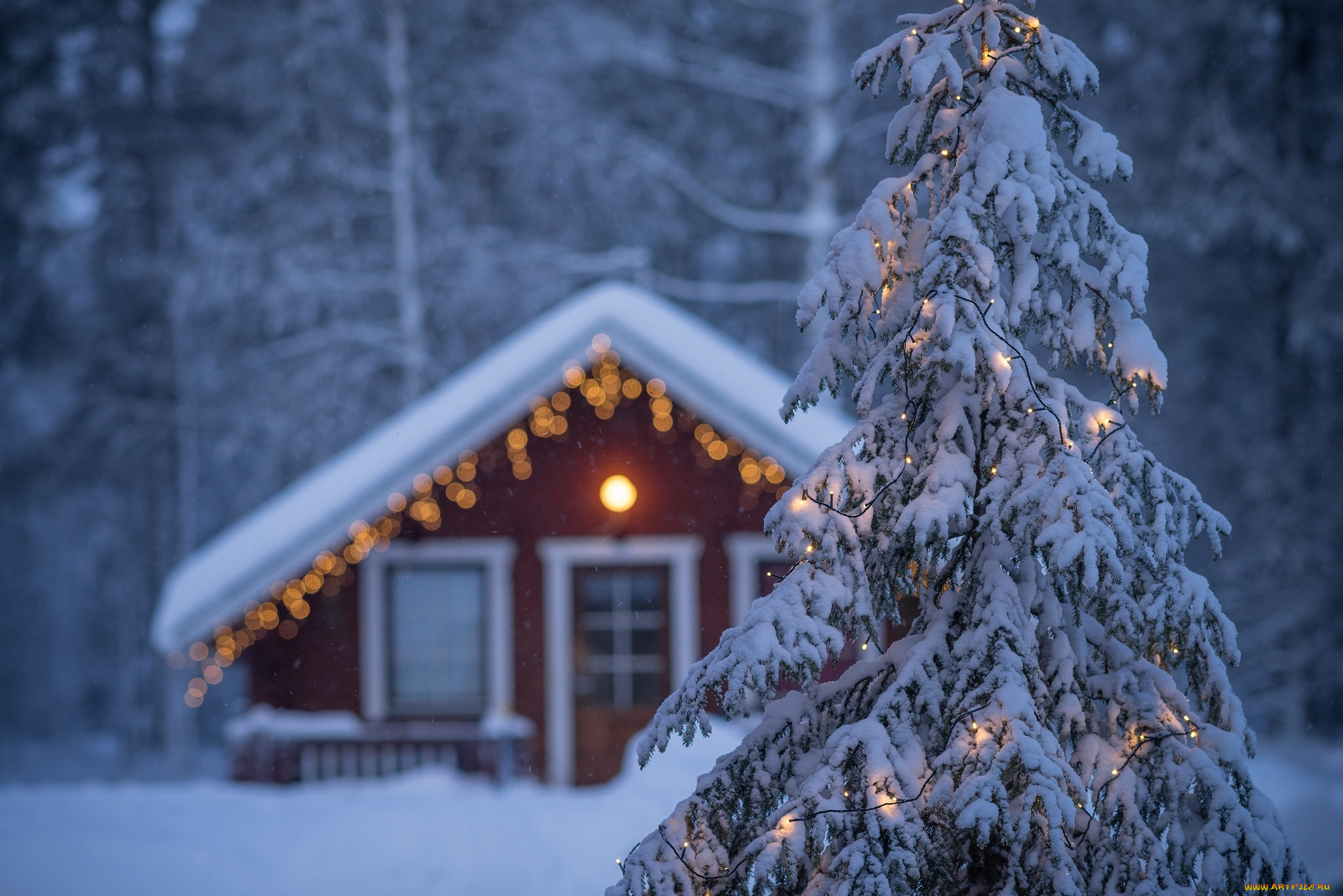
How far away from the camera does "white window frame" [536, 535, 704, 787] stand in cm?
997

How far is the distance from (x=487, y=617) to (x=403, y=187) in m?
7.21

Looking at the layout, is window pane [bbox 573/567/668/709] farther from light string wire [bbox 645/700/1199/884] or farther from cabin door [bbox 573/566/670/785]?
light string wire [bbox 645/700/1199/884]

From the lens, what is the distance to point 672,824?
3.48 m

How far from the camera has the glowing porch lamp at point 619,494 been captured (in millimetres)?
9766

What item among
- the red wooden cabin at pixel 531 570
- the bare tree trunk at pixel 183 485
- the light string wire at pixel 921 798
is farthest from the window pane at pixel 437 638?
the bare tree trunk at pixel 183 485

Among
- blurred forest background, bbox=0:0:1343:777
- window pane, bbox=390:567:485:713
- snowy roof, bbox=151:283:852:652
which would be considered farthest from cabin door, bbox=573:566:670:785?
blurred forest background, bbox=0:0:1343:777

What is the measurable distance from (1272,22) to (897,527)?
15.3 metres

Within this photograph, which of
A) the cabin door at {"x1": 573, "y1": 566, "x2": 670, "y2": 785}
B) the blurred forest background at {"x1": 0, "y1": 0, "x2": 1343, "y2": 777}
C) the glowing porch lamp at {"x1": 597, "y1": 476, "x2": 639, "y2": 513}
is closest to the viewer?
→ the glowing porch lamp at {"x1": 597, "y1": 476, "x2": 639, "y2": 513}

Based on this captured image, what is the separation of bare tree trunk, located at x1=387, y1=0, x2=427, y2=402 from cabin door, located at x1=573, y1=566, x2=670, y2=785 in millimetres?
5603

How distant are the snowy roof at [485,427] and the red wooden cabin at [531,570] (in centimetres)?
3

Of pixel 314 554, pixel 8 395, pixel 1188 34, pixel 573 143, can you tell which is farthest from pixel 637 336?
pixel 8 395

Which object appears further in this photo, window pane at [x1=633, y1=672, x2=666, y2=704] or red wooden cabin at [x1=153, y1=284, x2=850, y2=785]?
window pane at [x1=633, y1=672, x2=666, y2=704]

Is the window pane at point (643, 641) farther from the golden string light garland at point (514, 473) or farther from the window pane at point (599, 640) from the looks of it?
the golden string light garland at point (514, 473)

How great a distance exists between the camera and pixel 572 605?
10094 millimetres
